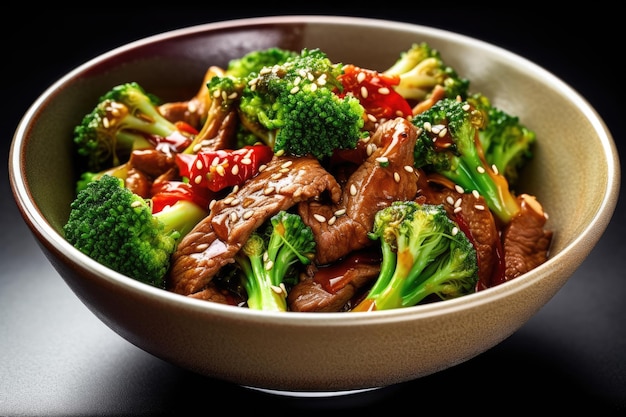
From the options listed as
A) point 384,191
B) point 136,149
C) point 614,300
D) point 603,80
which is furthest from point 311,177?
point 603,80

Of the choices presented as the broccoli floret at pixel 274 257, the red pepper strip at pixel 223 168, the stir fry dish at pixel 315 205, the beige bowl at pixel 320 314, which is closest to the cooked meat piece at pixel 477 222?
the stir fry dish at pixel 315 205

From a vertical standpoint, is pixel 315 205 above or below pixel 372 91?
below

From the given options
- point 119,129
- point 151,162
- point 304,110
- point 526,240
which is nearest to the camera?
point 304,110

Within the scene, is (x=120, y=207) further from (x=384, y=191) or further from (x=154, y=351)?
(x=384, y=191)

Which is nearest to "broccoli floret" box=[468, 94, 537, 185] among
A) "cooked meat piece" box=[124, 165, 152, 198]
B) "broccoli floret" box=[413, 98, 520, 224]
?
"broccoli floret" box=[413, 98, 520, 224]

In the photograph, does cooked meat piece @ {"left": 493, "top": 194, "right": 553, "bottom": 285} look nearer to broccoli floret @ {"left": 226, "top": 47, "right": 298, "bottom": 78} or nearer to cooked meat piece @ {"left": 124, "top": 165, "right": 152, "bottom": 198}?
broccoli floret @ {"left": 226, "top": 47, "right": 298, "bottom": 78}

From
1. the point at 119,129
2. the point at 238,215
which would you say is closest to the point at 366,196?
the point at 238,215

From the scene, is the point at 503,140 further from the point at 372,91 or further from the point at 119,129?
the point at 119,129
